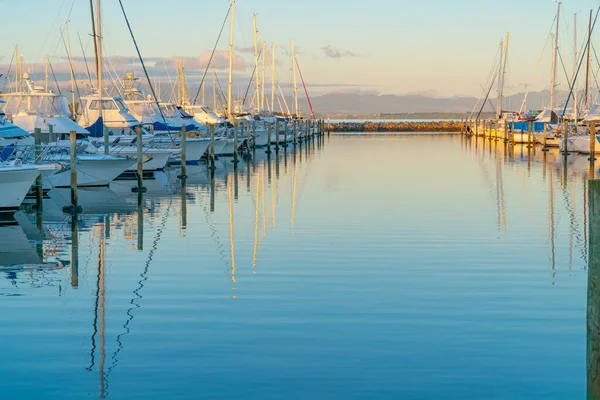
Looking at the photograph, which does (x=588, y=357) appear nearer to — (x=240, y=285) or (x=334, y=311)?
(x=334, y=311)

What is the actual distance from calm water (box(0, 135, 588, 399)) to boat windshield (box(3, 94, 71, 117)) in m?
12.7

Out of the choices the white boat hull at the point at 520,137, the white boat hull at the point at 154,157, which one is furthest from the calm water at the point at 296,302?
the white boat hull at the point at 520,137

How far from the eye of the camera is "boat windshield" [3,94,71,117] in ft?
129

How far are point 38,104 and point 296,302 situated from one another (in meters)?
29.0

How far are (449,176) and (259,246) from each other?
78.7 ft

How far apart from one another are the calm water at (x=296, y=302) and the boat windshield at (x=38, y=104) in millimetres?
12735

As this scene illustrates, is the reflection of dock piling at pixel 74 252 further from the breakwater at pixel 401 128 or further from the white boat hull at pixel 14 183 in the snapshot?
the breakwater at pixel 401 128

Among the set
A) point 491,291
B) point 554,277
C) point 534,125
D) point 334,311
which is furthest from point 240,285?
point 534,125

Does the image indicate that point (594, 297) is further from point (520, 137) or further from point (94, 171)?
point (520, 137)

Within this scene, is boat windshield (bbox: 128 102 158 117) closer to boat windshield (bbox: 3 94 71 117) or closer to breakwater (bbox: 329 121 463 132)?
boat windshield (bbox: 3 94 71 117)

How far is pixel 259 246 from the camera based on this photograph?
763 inches

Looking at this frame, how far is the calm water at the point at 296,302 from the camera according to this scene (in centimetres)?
947

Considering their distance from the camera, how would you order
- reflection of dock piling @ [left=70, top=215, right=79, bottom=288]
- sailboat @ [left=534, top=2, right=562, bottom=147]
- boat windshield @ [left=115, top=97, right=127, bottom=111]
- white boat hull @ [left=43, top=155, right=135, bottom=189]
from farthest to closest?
sailboat @ [left=534, top=2, right=562, bottom=147], boat windshield @ [left=115, top=97, right=127, bottom=111], white boat hull @ [left=43, top=155, right=135, bottom=189], reflection of dock piling @ [left=70, top=215, right=79, bottom=288]

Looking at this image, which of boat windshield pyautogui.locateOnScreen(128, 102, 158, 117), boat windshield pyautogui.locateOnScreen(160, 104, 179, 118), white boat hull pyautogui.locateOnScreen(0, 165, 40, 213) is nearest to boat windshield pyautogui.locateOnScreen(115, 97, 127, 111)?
boat windshield pyautogui.locateOnScreen(128, 102, 158, 117)
